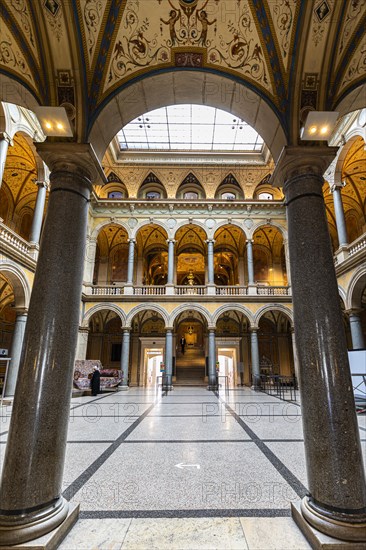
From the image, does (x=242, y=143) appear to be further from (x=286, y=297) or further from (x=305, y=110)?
(x=305, y=110)

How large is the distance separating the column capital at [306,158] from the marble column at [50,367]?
1908 millimetres

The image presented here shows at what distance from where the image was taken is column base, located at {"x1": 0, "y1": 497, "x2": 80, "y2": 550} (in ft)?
6.05

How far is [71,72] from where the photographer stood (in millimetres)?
2943

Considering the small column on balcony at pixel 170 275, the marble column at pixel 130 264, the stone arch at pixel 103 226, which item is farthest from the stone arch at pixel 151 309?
the stone arch at pixel 103 226

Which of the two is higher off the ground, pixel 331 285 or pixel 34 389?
pixel 331 285

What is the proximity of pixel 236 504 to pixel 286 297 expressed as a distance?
50.7ft

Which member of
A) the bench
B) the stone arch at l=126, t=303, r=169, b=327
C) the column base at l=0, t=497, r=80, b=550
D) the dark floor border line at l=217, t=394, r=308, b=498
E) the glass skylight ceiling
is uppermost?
the glass skylight ceiling

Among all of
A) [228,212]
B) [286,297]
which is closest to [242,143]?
[228,212]

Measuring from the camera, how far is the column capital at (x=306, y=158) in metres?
2.86

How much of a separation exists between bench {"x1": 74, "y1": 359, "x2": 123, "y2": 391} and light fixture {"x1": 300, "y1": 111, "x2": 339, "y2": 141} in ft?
40.3

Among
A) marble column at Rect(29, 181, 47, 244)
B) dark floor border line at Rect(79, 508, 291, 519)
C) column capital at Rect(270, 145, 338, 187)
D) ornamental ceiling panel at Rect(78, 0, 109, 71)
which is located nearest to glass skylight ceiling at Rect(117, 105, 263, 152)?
marble column at Rect(29, 181, 47, 244)

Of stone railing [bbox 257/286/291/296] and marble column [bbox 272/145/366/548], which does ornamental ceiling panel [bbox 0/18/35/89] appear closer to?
marble column [bbox 272/145/366/548]

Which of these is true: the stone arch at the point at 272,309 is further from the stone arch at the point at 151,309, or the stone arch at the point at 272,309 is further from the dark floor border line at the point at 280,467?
the dark floor border line at the point at 280,467

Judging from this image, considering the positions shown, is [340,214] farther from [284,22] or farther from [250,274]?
[284,22]
